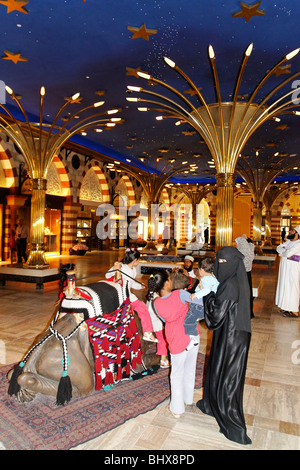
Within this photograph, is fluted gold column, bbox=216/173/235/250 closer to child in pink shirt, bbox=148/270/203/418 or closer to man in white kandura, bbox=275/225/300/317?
man in white kandura, bbox=275/225/300/317

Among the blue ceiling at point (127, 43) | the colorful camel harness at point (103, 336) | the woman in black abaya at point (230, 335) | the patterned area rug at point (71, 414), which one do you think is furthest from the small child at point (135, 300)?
the blue ceiling at point (127, 43)

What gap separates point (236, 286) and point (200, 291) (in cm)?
27

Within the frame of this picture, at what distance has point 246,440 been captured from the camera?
2402mm

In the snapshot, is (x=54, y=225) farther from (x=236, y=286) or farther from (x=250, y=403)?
(x=236, y=286)

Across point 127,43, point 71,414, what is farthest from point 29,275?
point 71,414

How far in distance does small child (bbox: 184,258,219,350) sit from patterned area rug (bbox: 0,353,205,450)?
72cm

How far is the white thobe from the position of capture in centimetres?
620

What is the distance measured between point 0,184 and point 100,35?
29.9ft

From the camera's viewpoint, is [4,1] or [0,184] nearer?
[4,1]

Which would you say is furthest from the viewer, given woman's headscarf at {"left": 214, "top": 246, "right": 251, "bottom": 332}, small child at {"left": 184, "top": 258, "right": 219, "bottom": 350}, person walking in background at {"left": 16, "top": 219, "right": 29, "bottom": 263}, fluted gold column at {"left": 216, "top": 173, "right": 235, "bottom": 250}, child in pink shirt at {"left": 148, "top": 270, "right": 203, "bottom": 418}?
person walking in background at {"left": 16, "top": 219, "right": 29, "bottom": 263}

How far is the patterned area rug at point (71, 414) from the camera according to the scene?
241 cm

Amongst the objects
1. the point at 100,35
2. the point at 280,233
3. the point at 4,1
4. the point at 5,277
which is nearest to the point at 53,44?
the point at 100,35

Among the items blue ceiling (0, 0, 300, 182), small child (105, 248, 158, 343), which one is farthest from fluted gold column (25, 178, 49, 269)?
small child (105, 248, 158, 343)
